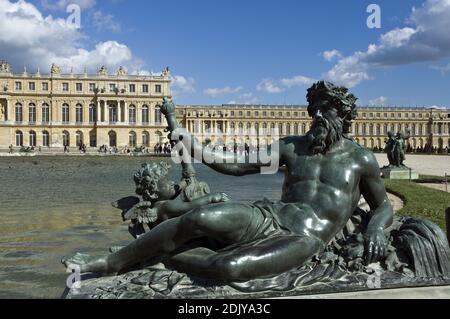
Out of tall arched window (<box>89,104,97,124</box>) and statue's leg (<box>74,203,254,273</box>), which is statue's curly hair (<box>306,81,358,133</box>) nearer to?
statue's leg (<box>74,203,254,273</box>)

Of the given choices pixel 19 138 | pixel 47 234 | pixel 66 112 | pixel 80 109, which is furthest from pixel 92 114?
pixel 47 234

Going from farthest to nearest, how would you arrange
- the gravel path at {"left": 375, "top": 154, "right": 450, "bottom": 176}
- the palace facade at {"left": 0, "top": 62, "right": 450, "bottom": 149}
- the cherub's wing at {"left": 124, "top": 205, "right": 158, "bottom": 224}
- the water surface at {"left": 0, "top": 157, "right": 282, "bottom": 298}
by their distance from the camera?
1. the palace facade at {"left": 0, "top": 62, "right": 450, "bottom": 149}
2. the gravel path at {"left": 375, "top": 154, "right": 450, "bottom": 176}
3. the water surface at {"left": 0, "top": 157, "right": 282, "bottom": 298}
4. the cherub's wing at {"left": 124, "top": 205, "right": 158, "bottom": 224}

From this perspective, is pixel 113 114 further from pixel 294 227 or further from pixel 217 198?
pixel 294 227

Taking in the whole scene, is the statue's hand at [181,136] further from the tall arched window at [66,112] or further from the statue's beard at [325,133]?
the tall arched window at [66,112]

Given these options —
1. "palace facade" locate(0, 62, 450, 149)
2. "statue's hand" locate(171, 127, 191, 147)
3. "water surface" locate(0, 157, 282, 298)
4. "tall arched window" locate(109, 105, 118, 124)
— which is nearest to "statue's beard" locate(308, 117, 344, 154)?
"statue's hand" locate(171, 127, 191, 147)

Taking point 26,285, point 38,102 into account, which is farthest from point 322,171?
point 38,102

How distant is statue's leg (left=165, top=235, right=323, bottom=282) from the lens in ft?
8.73

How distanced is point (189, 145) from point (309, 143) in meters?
0.78

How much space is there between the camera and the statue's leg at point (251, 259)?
2662mm

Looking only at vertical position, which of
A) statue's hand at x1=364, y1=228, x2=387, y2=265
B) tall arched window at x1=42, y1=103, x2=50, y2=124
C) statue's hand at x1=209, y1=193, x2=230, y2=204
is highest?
tall arched window at x1=42, y1=103, x2=50, y2=124

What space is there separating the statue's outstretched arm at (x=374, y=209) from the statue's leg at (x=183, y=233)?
A: 2.52 ft

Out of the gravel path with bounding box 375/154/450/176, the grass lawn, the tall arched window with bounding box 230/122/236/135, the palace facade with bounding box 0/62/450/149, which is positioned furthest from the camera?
the tall arched window with bounding box 230/122/236/135

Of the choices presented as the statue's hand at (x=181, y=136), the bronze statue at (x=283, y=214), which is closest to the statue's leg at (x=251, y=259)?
the bronze statue at (x=283, y=214)

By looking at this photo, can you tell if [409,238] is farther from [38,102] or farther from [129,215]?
[38,102]
